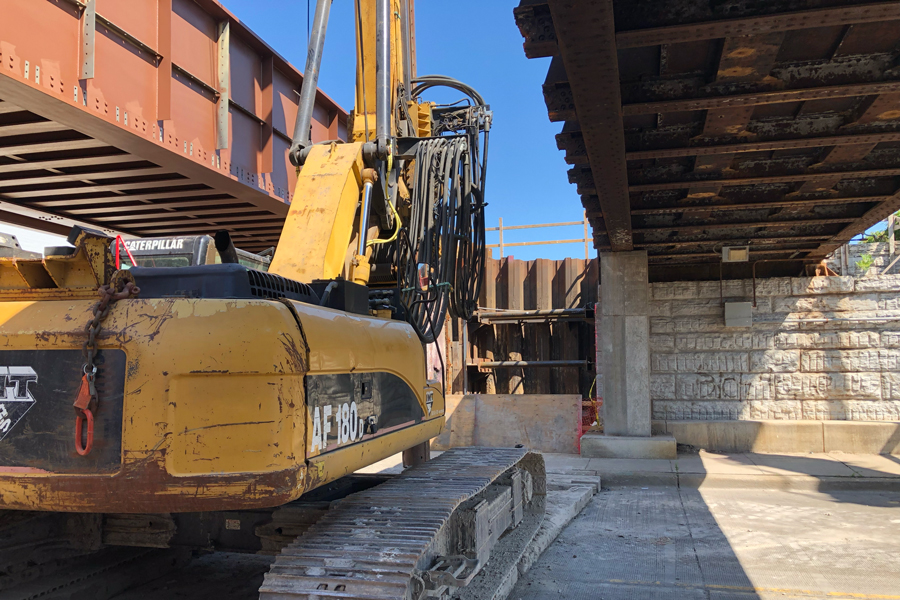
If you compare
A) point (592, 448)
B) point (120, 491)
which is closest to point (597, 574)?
point (120, 491)

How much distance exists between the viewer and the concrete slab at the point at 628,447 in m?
10.8

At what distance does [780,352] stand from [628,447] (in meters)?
3.53

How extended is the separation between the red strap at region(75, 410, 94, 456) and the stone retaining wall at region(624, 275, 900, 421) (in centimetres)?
1108

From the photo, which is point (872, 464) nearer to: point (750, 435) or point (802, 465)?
point (802, 465)

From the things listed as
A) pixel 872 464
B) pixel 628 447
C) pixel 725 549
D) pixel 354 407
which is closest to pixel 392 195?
pixel 354 407

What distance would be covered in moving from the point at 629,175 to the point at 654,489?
168 inches

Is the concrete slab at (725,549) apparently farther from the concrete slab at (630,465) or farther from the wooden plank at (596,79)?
the wooden plank at (596,79)

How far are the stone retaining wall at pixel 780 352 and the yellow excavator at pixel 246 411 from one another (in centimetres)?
826

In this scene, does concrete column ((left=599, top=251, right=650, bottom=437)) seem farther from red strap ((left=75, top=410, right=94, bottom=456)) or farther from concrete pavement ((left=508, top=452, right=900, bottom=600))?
red strap ((left=75, top=410, right=94, bottom=456))

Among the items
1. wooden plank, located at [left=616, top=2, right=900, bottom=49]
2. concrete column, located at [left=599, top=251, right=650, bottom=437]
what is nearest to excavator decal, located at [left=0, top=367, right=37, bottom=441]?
wooden plank, located at [left=616, top=2, right=900, bottom=49]

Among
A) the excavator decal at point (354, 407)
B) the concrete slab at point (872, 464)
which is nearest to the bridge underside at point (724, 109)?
the excavator decal at point (354, 407)

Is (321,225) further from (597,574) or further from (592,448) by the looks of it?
(592,448)

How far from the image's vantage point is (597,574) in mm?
5430

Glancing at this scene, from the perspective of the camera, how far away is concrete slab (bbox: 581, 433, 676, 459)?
10.8m
